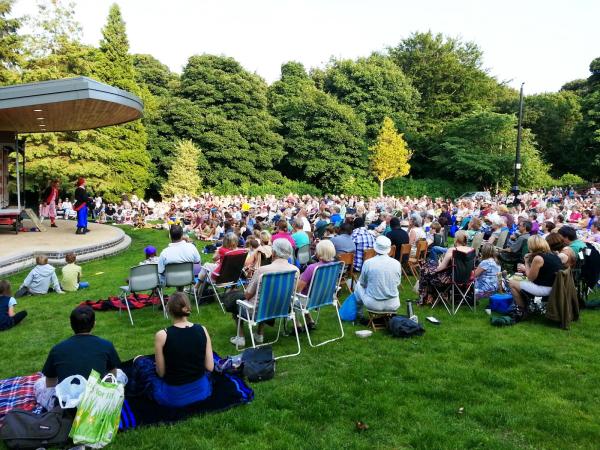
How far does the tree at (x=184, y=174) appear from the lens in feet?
103

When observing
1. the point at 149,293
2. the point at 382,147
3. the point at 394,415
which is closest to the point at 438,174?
the point at 382,147

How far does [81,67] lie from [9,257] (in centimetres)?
2062

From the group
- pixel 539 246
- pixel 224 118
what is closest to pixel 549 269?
pixel 539 246

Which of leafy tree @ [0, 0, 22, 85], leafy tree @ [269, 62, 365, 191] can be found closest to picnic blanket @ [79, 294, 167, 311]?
leafy tree @ [0, 0, 22, 85]

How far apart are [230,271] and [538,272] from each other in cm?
444

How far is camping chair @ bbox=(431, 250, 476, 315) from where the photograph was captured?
23.4 ft

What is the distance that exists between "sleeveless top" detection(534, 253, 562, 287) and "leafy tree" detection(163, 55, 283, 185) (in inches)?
1172

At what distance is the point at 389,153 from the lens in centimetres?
3597

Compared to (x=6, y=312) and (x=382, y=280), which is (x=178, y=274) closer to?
(x=6, y=312)

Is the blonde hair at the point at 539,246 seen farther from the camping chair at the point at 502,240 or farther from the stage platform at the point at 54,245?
the stage platform at the point at 54,245

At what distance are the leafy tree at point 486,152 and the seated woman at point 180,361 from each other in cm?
3409

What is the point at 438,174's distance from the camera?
40656mm


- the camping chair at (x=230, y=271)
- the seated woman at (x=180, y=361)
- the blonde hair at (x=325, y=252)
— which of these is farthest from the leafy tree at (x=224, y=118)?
the seated woman at (x=180, y=361)

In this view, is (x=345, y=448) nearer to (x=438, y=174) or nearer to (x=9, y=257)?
(x=9, y=257)
